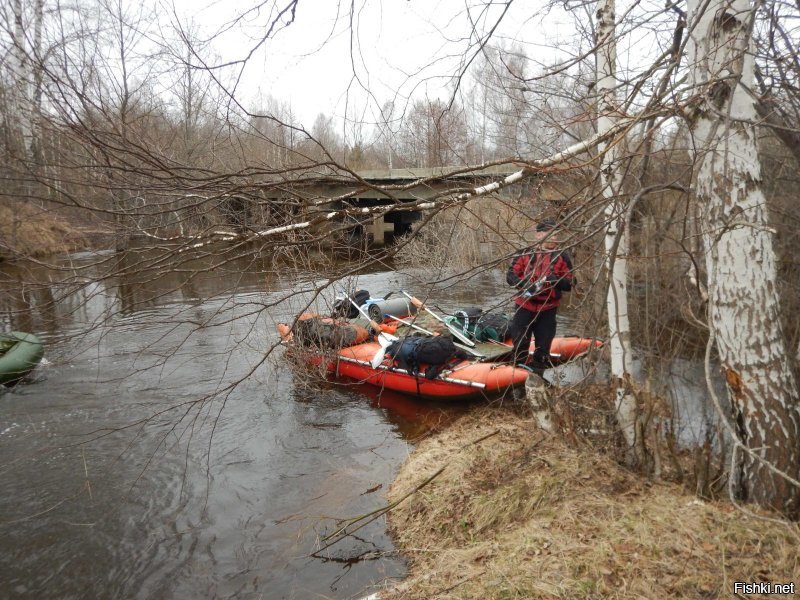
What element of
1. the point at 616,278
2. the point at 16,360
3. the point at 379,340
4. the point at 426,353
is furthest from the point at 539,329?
the point at 16,360

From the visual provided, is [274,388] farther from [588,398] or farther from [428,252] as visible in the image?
[428,252]

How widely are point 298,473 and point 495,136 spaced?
3.77m

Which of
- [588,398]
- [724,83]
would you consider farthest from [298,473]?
[724,83]

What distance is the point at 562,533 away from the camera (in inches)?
131

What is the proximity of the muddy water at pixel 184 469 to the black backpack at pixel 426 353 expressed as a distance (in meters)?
0.56

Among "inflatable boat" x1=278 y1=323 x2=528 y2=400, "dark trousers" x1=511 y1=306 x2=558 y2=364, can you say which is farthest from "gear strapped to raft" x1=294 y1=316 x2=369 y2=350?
"dark trousers" x1=511 y1=306 x2=558 y2=364

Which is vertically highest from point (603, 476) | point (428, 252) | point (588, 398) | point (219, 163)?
point (219, 163)

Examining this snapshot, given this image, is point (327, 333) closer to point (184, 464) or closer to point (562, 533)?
point (184, 464)

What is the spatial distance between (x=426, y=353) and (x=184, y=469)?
2.97m

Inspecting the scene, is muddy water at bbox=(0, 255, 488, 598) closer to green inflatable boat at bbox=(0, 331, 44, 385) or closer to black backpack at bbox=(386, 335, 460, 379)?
A: green inflatable boat at bbox=(0, 331, 44, 385)

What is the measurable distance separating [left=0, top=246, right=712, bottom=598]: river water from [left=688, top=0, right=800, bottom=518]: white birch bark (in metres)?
1.48

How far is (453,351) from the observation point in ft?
22.7

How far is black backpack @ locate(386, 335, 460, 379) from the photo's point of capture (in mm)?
6719

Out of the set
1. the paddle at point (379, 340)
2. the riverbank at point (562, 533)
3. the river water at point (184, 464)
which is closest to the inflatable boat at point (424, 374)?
the paddle at point (379, 340)
